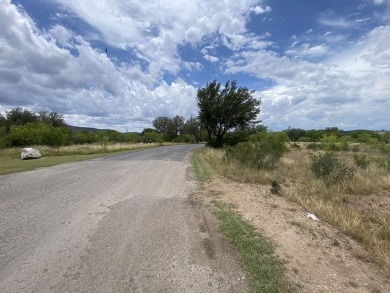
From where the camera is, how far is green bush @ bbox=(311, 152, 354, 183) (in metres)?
9.94

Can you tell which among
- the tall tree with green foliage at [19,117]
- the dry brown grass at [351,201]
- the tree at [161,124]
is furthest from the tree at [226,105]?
the tree at [161,124]

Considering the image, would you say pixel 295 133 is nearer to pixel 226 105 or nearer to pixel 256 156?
pixel 226 105

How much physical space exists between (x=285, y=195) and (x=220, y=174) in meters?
4.19

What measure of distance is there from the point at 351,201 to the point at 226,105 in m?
24.2

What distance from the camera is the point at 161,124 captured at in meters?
114

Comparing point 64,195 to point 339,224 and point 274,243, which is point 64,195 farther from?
point 339,224

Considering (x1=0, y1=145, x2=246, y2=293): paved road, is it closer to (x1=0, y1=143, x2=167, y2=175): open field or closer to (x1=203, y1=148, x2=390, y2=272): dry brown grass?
(x1=203, y1=148, x2=390, y2=272): dry brown grass

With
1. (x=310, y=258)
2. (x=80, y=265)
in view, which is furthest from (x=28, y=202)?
(x=310, y=258)

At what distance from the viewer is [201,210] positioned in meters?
6.40

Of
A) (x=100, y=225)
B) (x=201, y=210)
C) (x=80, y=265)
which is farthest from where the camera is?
(x=201, y=210)

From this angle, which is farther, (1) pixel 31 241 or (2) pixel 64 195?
(2) pixel 64 195

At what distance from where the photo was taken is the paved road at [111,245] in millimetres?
3273

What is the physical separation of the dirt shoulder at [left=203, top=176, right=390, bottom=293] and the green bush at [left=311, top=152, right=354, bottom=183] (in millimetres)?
3611

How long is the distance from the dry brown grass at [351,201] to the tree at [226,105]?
19765 millimetres
